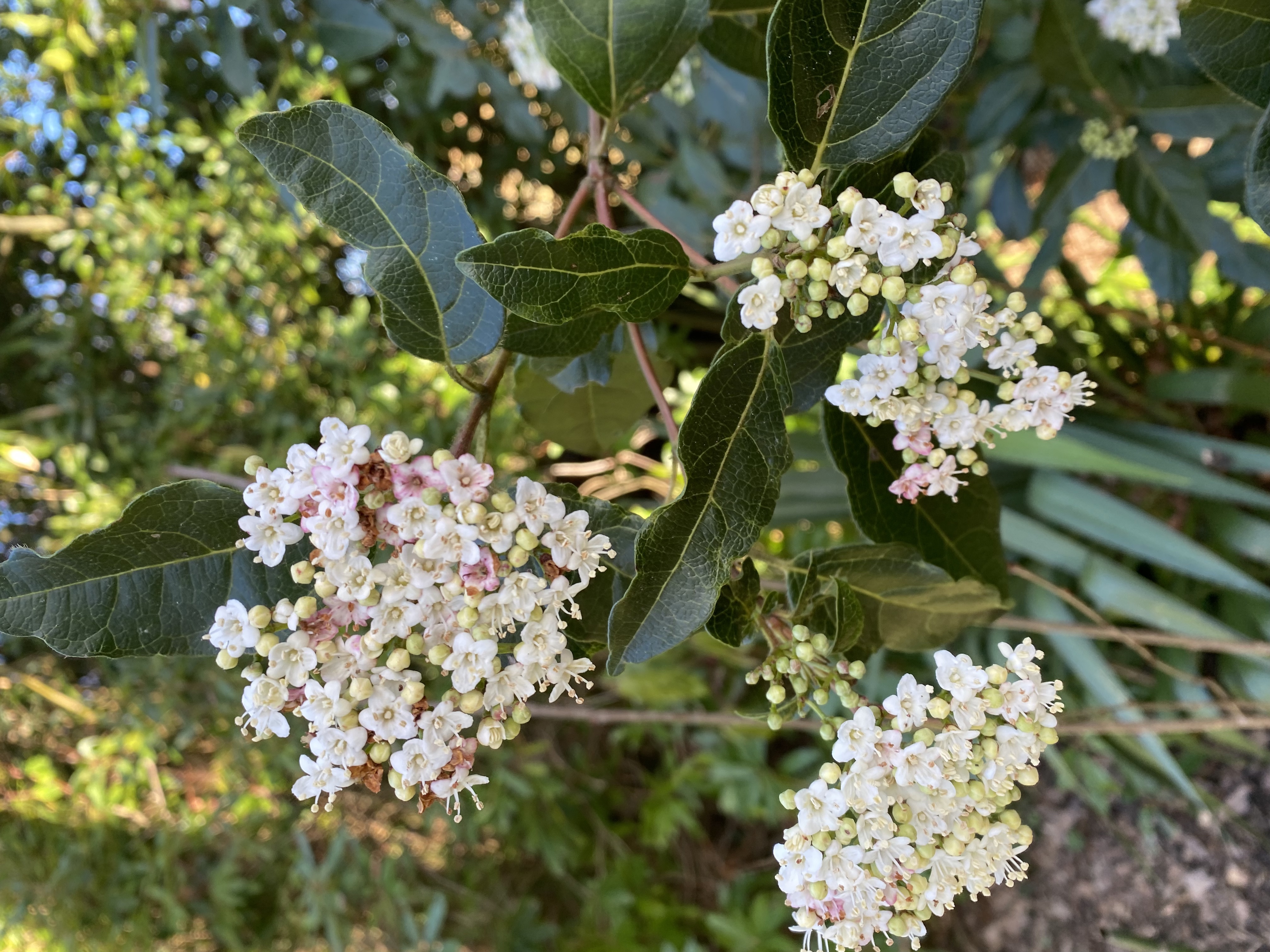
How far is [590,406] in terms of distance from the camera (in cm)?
109

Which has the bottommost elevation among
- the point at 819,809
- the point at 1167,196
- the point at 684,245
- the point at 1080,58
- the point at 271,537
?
the point at 819,809

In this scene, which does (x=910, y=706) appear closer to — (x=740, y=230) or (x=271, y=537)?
(x=740, y=230)

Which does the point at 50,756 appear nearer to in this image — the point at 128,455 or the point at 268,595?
the point at 128,455

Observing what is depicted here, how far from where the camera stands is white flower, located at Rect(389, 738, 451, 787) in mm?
630

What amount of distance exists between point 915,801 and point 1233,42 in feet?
2.42

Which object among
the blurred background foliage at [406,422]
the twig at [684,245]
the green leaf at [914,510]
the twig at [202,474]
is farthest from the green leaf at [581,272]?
the twig at [202,474]

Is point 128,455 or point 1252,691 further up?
point 128,455

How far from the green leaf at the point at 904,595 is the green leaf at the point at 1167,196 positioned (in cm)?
98

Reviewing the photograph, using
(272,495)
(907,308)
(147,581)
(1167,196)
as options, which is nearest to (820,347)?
(907,308)

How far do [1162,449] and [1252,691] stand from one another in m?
0.59

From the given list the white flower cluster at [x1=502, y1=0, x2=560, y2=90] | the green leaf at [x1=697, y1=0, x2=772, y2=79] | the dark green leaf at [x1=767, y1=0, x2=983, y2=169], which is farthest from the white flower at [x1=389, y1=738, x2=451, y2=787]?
the white flower cluster at [x1=502, y1=0, x2=560, y2=90]

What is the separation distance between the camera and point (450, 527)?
0.58m

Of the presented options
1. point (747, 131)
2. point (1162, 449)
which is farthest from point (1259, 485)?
point (747, 131)

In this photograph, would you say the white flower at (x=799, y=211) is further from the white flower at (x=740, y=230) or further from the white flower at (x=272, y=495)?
the white flower at (x=272, y=495)
